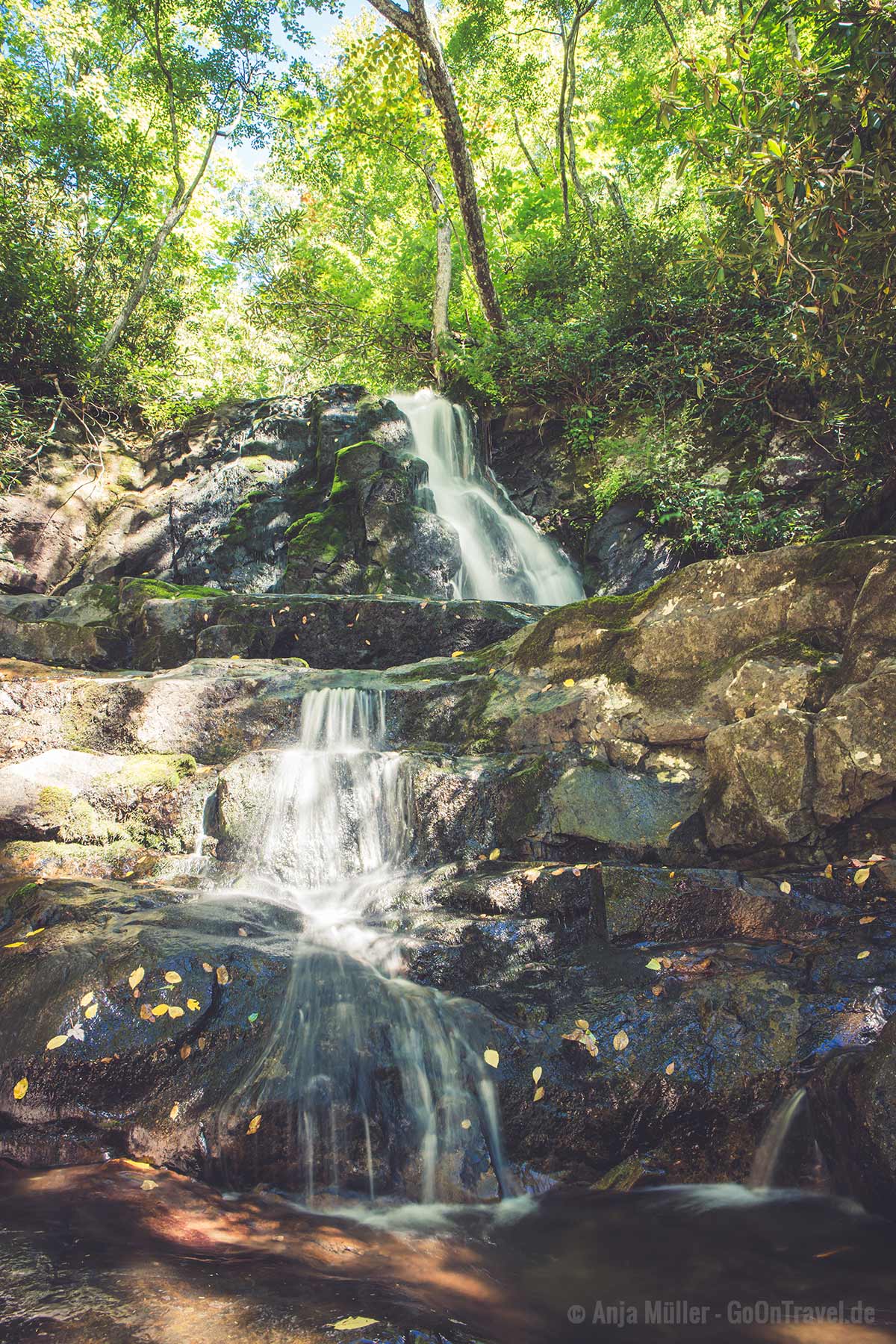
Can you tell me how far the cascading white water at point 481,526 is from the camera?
1148 cm

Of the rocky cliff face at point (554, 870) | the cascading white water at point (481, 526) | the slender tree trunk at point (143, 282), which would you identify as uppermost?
the slender tree trunk at point (143, 282)

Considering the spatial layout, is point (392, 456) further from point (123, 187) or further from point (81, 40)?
point (81, 40)

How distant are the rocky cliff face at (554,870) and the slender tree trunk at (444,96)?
6.32 m

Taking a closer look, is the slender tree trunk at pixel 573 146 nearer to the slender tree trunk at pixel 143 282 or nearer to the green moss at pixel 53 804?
the slender tree trunk at pixel 143 282

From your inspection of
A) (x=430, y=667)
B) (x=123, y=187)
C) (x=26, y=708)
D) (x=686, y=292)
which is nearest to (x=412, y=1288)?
(x=430, y=667)

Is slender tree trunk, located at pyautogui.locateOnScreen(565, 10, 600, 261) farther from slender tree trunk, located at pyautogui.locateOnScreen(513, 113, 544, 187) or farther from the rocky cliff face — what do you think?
the rocky cliff face

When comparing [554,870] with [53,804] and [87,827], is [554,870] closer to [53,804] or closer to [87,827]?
[87,827]

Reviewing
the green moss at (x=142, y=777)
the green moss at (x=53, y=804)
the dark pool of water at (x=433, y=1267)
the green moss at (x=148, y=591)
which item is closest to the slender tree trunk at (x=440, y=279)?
the green moss at (x=148, y=591)

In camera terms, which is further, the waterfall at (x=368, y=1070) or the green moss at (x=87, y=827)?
the green moss at (x=87, y=827)

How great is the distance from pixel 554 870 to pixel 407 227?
21420 mm

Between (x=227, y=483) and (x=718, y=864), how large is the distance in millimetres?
11413

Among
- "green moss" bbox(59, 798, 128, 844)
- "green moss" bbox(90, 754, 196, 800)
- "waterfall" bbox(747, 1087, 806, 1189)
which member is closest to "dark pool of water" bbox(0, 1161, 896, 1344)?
"waterfall" bbox(747, 1087, 806, 1189)

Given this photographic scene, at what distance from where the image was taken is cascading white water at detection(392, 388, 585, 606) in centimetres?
1148

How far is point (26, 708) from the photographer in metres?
6.36
